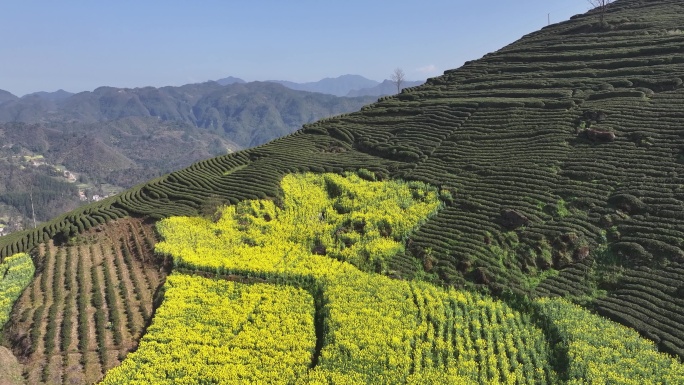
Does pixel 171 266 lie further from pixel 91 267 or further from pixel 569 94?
pixel 569 94

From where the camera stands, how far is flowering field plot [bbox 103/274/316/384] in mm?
28844

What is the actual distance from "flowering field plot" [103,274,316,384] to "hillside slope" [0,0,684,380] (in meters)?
11.5

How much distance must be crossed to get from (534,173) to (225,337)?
39957 millimetres

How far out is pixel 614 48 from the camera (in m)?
86.9

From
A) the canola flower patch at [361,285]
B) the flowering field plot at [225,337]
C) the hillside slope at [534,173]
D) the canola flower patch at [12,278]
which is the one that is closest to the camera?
the canola flower patch at [361,285]

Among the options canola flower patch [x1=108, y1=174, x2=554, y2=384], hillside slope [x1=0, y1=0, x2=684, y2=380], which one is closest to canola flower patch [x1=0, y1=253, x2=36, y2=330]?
hillside slope [x1=0, y1=0, x2=684, y2=380]

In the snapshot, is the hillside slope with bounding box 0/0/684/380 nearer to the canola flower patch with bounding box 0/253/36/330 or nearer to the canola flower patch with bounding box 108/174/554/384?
the canola flower patch with bounding box 108/174/554/384

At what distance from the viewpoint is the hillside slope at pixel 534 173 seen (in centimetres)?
3719

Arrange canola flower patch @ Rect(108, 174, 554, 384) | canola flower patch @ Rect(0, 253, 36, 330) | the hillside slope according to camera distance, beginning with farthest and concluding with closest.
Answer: canola flower patch @ Rect(0, 253, 36, 330)
the hillside slope
canola flower patch @ Rect(108, 174, 554, 384)

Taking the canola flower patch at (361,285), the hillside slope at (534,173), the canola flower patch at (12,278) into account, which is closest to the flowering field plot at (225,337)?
the canola flower patch at (361,285)

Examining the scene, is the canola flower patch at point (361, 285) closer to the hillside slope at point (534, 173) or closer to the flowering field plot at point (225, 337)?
the flowering field plot at point (225, 337)

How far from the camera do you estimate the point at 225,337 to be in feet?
105

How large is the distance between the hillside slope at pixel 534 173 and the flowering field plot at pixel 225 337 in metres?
11.5

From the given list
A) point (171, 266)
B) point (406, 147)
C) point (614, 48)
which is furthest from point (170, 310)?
point (614, 48)
